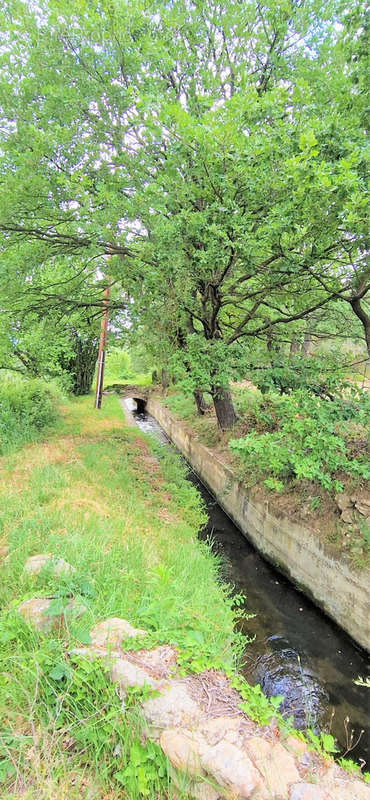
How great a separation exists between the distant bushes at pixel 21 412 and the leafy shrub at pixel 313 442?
4.73 m

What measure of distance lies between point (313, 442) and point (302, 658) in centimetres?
245

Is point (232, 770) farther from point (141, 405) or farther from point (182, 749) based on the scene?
point (141, 405)

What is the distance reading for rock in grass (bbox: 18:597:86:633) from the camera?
6.89ft

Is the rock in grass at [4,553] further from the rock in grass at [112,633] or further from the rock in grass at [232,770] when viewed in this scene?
the rock in grass at [232,770]

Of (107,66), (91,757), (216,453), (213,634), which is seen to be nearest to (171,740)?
(91,757)

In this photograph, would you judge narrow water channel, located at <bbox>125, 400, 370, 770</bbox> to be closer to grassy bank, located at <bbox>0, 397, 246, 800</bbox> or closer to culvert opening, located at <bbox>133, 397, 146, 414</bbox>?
grassy bank, located at <bbox>0, 397, 246, 800</bbox>

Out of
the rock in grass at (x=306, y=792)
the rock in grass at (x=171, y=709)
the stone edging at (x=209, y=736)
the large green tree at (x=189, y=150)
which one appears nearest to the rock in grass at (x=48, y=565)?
the stone edging at (x=209, y=736)

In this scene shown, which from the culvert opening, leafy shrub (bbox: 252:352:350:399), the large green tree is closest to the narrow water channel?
leafy shrub (bbox: 252:352:350:399)

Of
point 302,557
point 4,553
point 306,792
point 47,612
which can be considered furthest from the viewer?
point 302,557

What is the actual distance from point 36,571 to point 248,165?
4.94 m

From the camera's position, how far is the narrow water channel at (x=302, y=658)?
3.23 m

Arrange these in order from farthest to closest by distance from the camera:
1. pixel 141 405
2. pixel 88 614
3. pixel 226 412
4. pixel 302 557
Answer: pixel 141 405 < pixel 226 412 < pixel 302 557 < pixel 88 614

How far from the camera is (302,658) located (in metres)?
3.87

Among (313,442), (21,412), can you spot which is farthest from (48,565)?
(21,412)
